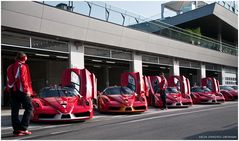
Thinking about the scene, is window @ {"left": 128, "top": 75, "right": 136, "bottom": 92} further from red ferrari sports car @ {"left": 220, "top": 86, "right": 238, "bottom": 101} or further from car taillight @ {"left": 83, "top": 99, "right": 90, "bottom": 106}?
red ferrari sports car @ {"left": 220, "top": 86, "right": 238, "bottom": 101}

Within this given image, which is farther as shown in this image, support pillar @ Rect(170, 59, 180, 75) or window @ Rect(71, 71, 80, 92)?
support pillar @ Rect(170, 59, 180, 75)

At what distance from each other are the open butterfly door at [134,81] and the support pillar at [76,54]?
3354 mm

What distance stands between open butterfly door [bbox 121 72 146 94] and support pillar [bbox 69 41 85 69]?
11.0ft

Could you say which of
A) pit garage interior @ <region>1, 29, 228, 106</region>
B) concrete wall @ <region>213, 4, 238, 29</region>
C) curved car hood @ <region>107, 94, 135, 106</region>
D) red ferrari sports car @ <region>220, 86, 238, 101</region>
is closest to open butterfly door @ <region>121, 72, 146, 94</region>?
curved car hood @ <region>107, 94, 135, 106</region>

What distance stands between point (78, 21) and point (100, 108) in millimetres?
6843

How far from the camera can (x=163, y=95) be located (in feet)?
51.1

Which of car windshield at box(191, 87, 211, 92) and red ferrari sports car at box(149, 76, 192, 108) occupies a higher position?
car windshield at box(191, 87, 211, 92)

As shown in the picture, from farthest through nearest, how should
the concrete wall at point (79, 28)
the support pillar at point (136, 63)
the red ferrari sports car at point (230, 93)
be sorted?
the support pillar at point (136, 63), the red ferrari sports car at point (230, 93), the concrete wall at point (79, 28)

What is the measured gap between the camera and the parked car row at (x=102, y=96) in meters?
9.73

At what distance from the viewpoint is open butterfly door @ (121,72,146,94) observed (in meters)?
16.3

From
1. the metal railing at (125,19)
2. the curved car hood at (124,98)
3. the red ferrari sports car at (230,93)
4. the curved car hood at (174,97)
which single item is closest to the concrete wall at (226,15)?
the metal railing at (125,19)

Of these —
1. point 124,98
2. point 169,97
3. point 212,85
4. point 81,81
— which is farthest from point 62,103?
point 212,85

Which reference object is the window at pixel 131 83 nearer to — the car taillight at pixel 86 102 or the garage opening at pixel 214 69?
the car taillight at pixel 86 102

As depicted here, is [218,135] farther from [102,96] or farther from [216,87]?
[216,87]
